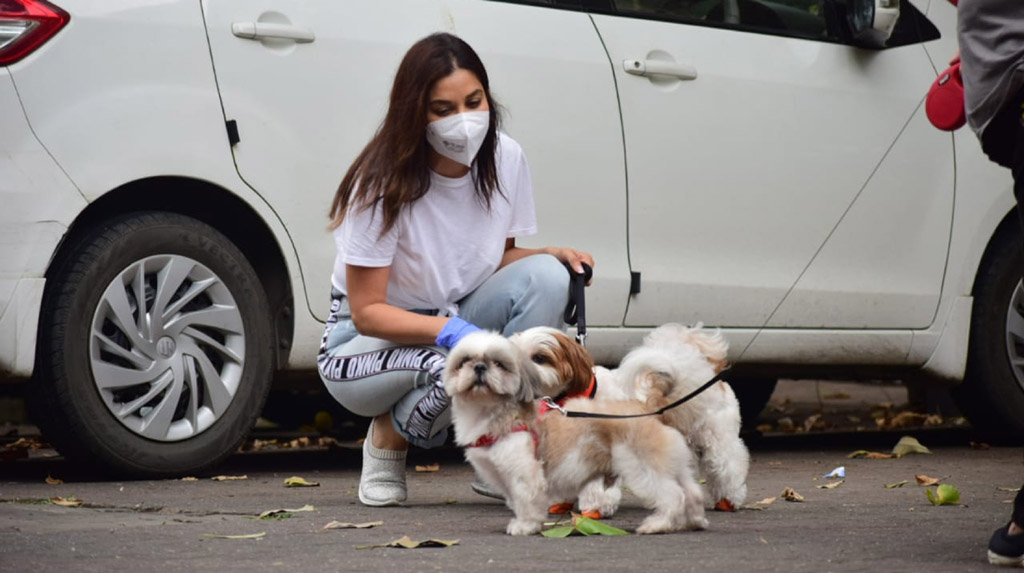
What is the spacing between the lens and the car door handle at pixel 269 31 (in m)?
4.97

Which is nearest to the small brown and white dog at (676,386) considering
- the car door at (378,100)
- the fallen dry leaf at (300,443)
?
the car door at (378,100)

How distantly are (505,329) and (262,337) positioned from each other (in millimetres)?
953

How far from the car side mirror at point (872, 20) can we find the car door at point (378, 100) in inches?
44.7

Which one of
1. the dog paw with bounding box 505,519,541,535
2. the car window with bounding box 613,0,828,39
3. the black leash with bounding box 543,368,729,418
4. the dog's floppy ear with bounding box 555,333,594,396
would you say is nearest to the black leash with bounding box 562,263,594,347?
the dog's floppy ear with bounding box 555,333,594,396

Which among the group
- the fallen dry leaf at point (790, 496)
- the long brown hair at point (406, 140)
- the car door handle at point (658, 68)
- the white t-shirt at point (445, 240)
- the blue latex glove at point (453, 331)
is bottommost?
the fallen dry leaf at point (790, 496)

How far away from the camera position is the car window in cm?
576

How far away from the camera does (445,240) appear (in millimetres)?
4625

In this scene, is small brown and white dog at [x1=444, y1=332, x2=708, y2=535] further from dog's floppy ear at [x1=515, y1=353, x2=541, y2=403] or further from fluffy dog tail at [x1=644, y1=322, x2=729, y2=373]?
fluffy dog tail at [x1=644, y1=322, x2=729, y2=373]

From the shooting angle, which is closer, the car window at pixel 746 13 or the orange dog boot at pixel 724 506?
the orange dog boot at pixel 724 506

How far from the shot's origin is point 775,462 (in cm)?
612

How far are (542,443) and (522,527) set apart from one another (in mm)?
235

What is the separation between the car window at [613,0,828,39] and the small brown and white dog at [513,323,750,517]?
1734 millimetres

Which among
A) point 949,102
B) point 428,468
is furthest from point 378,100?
point 949,102

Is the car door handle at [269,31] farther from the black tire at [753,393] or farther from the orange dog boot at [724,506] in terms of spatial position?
the black tire at [753,393]
